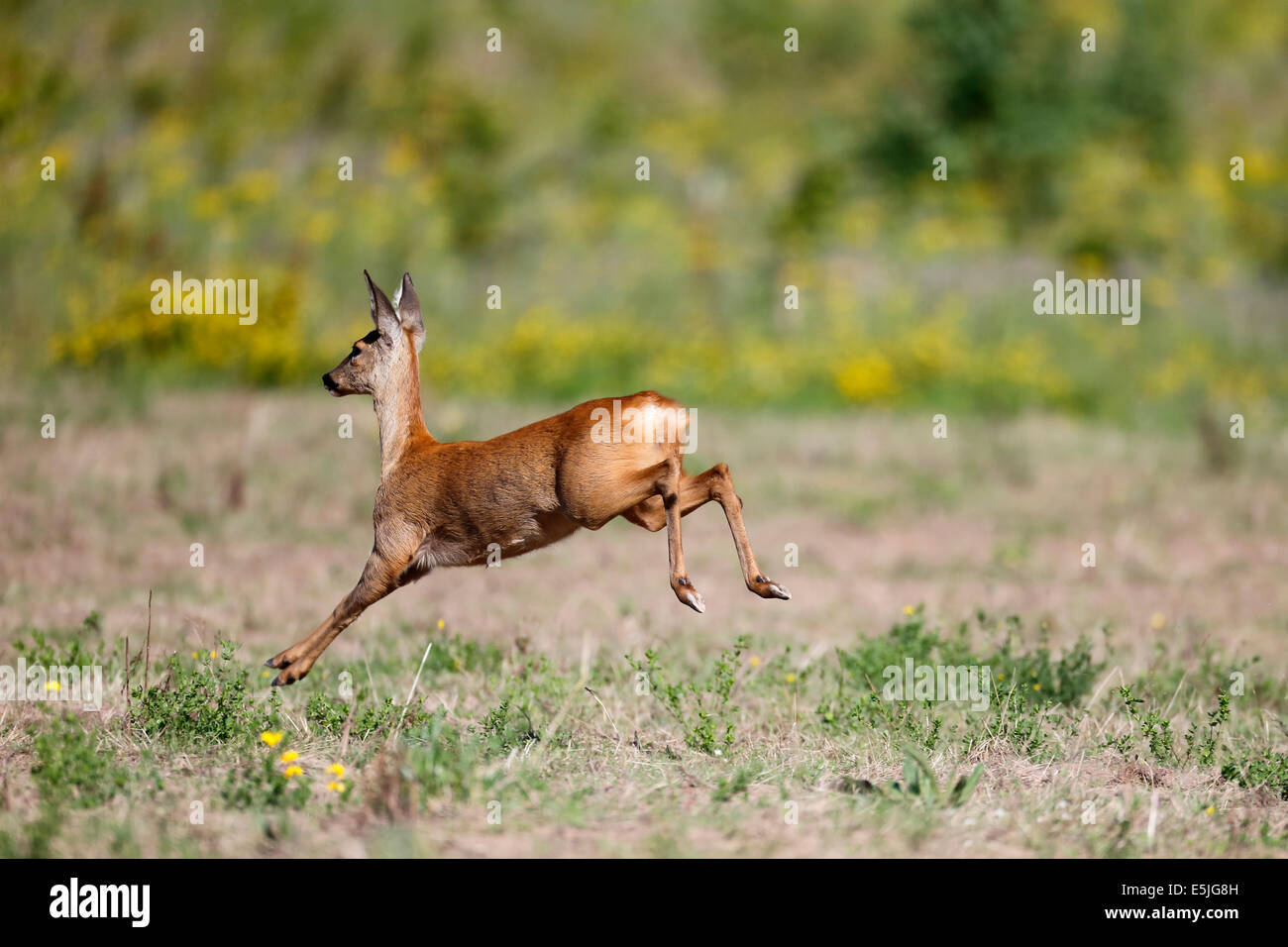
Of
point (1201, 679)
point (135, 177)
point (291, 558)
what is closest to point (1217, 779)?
point (1201, 679)

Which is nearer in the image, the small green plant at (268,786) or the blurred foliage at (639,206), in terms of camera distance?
the small green plant at (268,786)

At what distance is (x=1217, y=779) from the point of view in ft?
20.0

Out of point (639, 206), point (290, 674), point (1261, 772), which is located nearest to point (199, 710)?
point (290, 674)

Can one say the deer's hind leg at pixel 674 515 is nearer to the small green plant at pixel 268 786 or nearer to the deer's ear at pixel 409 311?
the deer's ear at pixel 409 311

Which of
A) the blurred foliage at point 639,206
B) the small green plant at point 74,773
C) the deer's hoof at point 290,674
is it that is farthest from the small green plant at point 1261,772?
the blurred foliage at point 639,206

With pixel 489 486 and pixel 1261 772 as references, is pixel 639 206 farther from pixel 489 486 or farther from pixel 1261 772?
pixel 1261 772

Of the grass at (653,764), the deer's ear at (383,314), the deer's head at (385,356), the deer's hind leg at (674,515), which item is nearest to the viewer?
the grass at (653,764)

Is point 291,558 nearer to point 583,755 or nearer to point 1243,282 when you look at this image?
point 583,755

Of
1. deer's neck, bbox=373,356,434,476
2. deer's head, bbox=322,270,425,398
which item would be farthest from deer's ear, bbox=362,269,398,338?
deer's neck, bbox=373,356,434,476

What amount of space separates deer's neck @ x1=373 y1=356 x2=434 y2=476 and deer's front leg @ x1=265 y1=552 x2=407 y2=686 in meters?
0.48

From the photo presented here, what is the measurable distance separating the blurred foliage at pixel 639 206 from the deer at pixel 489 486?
9.32 meters

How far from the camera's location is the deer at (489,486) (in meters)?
5.99

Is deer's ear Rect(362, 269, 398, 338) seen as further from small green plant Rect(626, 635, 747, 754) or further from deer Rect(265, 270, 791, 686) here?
small green plant Rect(626, 635, 747, 754)

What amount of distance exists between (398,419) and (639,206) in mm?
14393
